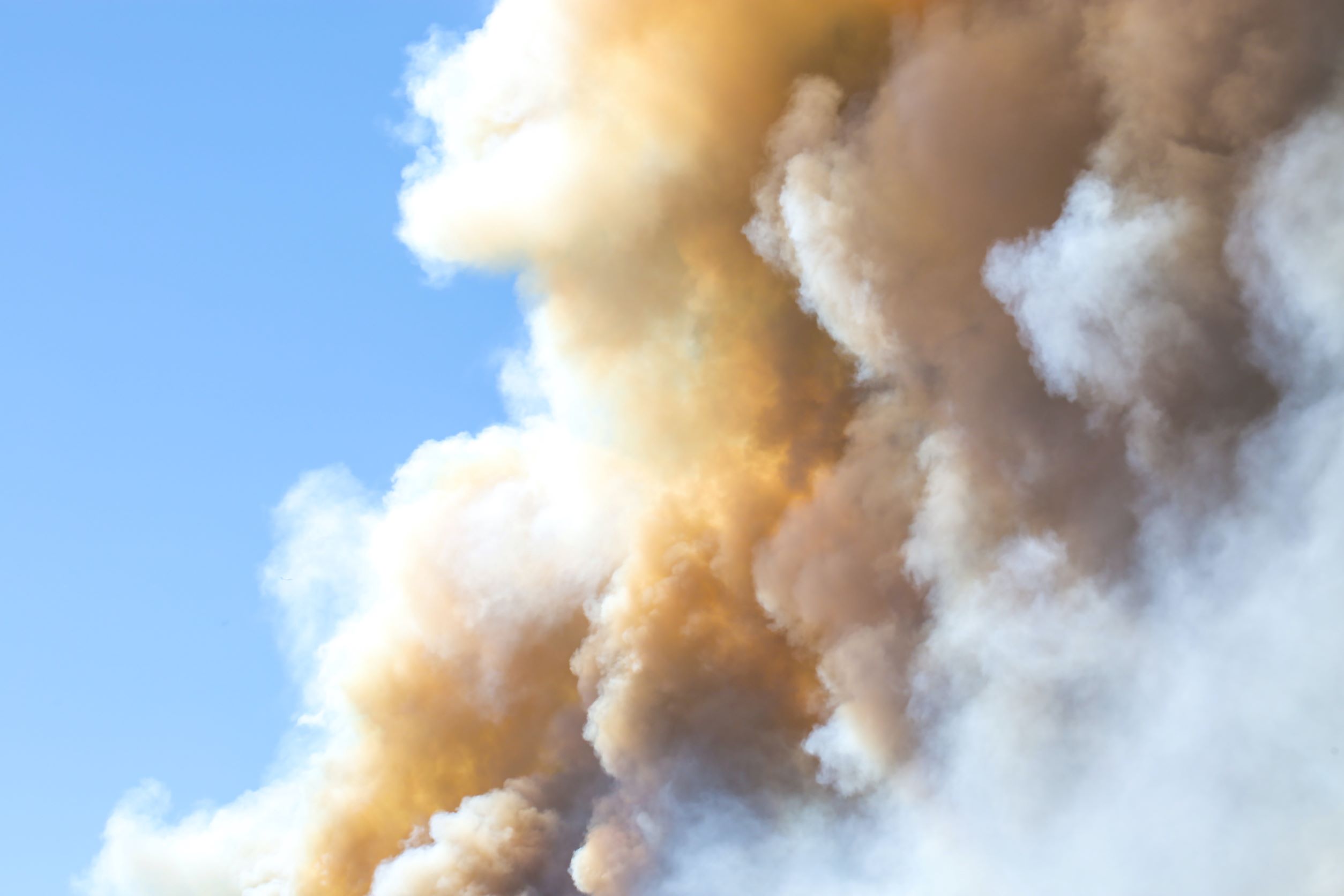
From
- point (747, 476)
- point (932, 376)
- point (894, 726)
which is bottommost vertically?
point (894, 726)

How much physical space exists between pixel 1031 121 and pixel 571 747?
3132 cm

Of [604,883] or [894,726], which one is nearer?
[894,726]

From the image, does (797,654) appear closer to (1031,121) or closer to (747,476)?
(747,476)

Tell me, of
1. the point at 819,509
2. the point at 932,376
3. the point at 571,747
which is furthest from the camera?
the point at 571,747

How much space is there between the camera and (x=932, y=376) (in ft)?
163

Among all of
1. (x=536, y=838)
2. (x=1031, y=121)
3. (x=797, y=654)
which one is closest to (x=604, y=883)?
(x=536, y=838)

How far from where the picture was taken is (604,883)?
5559 cm

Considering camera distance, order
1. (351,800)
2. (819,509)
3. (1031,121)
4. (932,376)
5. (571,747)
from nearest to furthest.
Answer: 1. (1031,121)
2. (932,376)
3. (819,509)
4. (571,747)
5. (351,800)

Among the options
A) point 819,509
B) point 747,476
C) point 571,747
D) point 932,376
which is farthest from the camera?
point 571,747

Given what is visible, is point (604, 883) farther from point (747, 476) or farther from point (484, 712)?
point (747, 476)

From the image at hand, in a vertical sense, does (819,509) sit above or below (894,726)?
above

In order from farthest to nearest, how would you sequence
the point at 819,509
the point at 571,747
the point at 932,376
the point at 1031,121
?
the point at 571,747, the point at 819,509, the point at 932,376, the point at 1031,121

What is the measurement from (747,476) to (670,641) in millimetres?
6889

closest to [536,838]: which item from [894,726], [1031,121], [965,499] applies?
[894,726]
